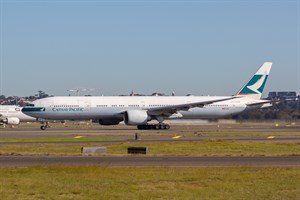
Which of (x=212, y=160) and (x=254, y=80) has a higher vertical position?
(x=254, y=80)

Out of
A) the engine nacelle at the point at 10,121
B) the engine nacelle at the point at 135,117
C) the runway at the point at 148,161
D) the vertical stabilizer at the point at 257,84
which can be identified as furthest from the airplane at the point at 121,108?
the runway at the point at 148,161

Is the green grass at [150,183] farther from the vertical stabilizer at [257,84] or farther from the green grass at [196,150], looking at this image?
the vertical stabilizer at [257,84]

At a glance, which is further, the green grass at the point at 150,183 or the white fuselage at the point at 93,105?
the white fuselage at the point at 93,105

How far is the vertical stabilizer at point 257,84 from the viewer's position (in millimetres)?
84000

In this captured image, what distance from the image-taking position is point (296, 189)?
738 inches

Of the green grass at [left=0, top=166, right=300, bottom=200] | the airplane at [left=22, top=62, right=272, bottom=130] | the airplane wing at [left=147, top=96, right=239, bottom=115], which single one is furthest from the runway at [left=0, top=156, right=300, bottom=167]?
the airplane wing at [left=147, top=96, right=239, bottom=115]

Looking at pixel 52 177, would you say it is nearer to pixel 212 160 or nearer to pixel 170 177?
pixel 170 177

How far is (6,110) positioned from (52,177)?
82.0 metres

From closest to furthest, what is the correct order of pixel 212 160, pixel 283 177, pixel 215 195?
1. pixel 215 195
2. pixel 283 177
3. pixel 212 160

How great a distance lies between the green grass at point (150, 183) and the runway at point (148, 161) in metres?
2.27

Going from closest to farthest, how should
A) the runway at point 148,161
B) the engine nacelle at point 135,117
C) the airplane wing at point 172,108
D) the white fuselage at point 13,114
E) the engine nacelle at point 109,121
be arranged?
the runway at point 148,161
the engine nacelle at point 135,117
the airplane wing at point 172,108
the engine nacelle at point 109,121
the white fuselage at point 13,114

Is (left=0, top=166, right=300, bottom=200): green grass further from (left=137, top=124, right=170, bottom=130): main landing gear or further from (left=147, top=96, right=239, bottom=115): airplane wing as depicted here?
(left=137, top=124, right=170, bottom=130): main landing gear

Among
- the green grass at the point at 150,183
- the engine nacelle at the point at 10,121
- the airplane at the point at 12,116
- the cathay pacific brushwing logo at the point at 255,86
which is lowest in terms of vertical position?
the green grass at the point at 150,183

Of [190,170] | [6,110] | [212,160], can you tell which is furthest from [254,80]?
[190,170]
